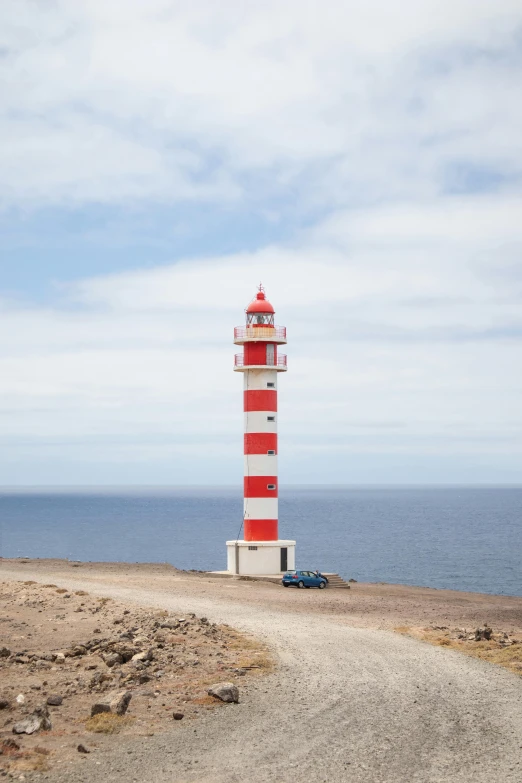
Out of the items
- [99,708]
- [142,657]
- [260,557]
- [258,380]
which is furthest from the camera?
[258,380]

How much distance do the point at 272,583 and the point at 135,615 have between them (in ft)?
57.8

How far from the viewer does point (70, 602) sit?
105 feet

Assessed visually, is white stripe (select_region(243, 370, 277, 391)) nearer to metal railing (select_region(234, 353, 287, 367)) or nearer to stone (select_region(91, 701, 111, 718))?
metal railing (select_region(234, 353, 287, 367))

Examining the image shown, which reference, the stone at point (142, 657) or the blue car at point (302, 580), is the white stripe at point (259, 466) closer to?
the blue car at point (302, 580)

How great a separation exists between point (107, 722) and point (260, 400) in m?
31.3

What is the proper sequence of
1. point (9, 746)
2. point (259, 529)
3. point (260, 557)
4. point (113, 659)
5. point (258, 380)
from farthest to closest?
point (258, 380) → point (259, 529) → point (260, 557) → point (113, 659) → point (9, 746)

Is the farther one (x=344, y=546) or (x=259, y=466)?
(x=344, y=546)

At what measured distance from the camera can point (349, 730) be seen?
15805mm

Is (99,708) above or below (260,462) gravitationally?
below

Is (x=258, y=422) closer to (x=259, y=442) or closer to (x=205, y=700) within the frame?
(x=259, y=442)

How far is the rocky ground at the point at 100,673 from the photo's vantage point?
15.3 meters

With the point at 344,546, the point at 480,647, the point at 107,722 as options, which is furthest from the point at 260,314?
the point at 344,546

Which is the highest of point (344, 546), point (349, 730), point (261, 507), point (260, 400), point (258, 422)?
point (260, 400)

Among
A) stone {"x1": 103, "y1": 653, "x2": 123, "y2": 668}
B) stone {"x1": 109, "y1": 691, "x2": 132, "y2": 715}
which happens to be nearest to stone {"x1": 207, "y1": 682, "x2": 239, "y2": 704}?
stone {"x1": 109, "y1": 691, "x2": 132, "y2": 715}
